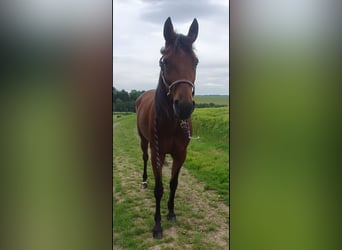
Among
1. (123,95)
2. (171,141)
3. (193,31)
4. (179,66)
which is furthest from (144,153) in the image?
(193,31)

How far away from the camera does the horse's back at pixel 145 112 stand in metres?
1.03

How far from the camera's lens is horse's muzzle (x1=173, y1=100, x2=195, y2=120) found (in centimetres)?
98

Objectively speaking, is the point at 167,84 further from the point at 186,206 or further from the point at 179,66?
the point at 186,206

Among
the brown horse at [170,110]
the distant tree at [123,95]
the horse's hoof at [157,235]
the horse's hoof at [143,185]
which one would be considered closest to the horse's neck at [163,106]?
the brown horse at [170,110]

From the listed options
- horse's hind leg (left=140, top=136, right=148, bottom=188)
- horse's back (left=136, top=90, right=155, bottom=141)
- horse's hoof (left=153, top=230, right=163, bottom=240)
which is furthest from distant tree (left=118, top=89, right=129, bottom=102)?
horse's hoof (left=153, top=230, right=163, bottom=240)

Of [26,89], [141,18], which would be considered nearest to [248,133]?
[141,18]

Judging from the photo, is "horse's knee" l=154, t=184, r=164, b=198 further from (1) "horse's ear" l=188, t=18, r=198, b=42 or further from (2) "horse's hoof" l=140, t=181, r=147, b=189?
(1) "horse's ear" l=188, t=18, r=198, b=42

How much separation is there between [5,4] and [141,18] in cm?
41

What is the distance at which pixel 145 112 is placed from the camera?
106cm

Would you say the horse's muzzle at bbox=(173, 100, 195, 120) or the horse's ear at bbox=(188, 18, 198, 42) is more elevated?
the horse's ear at bbox=(188, 18, 198, 42)

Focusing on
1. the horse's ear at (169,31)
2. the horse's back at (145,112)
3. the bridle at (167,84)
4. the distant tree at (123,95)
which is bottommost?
the horse's back at (145,112)

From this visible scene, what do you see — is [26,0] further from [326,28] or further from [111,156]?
[326,28]

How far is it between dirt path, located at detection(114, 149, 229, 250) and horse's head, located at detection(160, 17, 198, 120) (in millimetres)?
224

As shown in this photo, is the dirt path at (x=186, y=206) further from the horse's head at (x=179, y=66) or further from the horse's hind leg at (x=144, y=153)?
the horse's head at (x=179, y=66)
